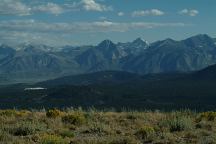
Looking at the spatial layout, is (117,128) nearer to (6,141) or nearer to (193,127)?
(193,127)

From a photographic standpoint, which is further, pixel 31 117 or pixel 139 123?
pixel 31 117

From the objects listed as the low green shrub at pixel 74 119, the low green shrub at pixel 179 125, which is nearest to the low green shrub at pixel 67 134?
the low green shrub at pixel 74 119

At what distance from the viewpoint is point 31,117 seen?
23.4 m

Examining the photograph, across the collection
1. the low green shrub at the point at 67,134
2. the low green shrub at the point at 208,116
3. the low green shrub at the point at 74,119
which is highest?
the low green shrub at the point at 67,134

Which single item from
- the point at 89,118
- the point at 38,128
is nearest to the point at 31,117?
the point at 89,118

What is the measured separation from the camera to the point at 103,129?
19.2 m

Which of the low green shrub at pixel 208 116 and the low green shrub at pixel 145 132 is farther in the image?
the low green shrub at pixel 208 116

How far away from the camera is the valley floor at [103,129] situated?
16.6 metres

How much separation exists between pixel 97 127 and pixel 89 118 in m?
3.68

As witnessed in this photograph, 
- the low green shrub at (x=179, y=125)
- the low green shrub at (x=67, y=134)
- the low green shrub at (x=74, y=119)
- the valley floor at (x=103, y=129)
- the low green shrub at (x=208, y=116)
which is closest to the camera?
the valley floor at (x=103, y=129)

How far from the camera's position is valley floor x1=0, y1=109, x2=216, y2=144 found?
1661cm

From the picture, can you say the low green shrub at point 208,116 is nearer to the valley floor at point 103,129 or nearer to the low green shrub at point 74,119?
the valley floor at point 103,129

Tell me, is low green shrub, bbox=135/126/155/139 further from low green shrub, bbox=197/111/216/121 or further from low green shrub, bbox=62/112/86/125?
low green shrub, bbox=197/111/216/121

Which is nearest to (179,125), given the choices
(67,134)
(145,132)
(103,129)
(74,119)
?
(145,132)
